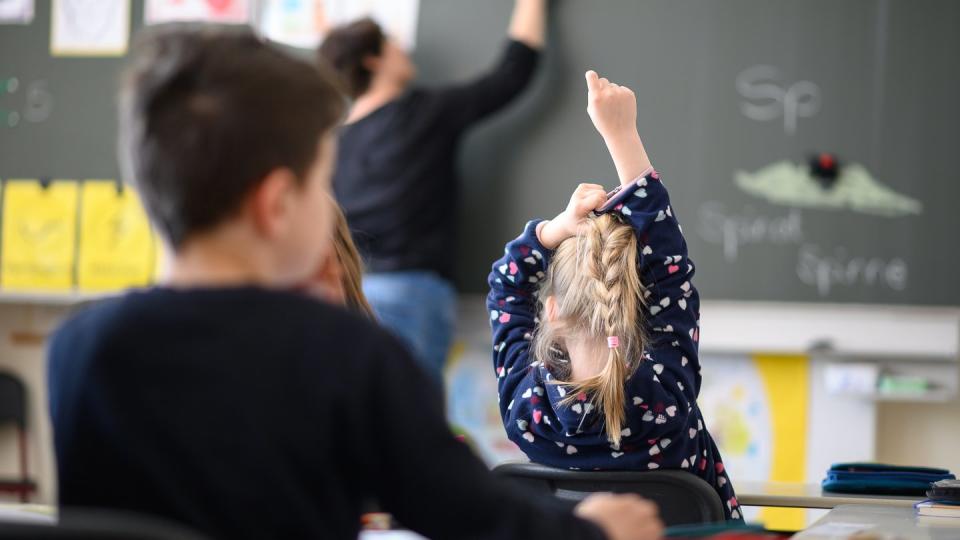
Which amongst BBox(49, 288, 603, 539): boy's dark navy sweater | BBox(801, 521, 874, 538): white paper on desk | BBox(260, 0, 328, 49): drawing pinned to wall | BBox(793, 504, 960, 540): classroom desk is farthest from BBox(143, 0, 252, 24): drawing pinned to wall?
BBox(49, 288, 603, 539): boy's dark navy sweater

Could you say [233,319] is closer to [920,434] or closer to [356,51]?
[356,51]

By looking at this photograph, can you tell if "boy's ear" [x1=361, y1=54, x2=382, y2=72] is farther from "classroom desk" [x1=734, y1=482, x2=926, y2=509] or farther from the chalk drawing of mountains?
"classroom desk" [x1=734, y1=482, x2=926, y2=509]

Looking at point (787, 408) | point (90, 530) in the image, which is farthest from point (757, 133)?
point (90, 530)

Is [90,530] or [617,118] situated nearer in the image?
[90,530]

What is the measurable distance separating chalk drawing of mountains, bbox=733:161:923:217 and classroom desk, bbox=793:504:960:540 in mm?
1914

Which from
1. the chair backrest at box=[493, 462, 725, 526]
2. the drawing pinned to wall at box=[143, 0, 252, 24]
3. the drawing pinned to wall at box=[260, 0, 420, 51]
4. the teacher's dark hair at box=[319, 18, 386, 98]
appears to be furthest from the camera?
the drawing pinned to wall at box=[143, 0, 252, 24]

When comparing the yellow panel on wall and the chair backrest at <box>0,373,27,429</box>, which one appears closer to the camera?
the yellow panel on wall

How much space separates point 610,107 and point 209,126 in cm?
82

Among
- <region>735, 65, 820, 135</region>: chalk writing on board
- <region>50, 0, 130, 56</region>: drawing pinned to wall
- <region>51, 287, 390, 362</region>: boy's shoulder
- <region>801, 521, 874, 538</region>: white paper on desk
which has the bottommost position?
<region>801, 521, 874, 538</region>: white paper on desk

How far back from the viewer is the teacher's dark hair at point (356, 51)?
379 centimetres

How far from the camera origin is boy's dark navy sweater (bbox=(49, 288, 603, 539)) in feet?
2.97

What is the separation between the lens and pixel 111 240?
4.20m

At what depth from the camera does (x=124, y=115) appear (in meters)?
1.00

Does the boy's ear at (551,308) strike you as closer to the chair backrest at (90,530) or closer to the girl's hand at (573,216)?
the girl's hand at (573,216)
